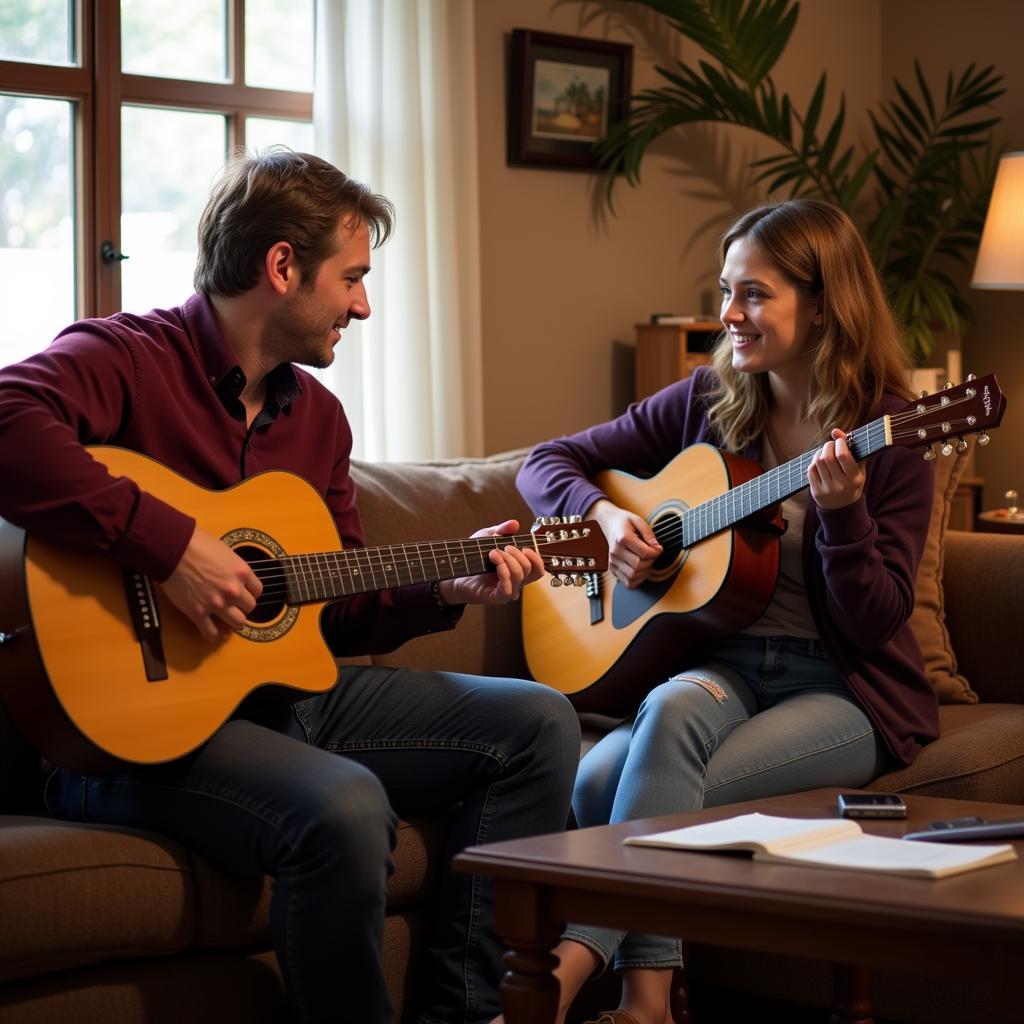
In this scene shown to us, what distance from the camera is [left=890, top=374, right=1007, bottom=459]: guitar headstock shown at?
1.92m

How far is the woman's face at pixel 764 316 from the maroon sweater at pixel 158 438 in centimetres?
65

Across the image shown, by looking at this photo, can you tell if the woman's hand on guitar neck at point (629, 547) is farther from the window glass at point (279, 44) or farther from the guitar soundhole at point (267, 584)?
the window glass at point (279, 44)

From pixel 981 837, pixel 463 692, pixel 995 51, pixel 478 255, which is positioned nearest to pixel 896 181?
pixel 995 51

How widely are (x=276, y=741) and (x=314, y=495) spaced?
37cm

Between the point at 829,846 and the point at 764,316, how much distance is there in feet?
3.53

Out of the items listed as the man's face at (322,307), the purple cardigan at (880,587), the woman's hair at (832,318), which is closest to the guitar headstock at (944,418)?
the purple cardigan at (880,587)

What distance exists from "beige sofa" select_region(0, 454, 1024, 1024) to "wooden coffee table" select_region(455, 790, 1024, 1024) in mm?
461

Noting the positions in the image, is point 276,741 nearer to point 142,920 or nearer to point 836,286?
point 142,920

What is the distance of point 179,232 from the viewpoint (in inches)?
143

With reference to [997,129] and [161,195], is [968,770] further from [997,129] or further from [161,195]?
[997,129]

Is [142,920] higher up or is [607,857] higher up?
[607,857]

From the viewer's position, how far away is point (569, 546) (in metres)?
2.11

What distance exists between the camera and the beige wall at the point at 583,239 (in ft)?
13.4

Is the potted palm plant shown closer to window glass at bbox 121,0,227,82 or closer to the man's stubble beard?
window glass at bbox 121,0,227,82
